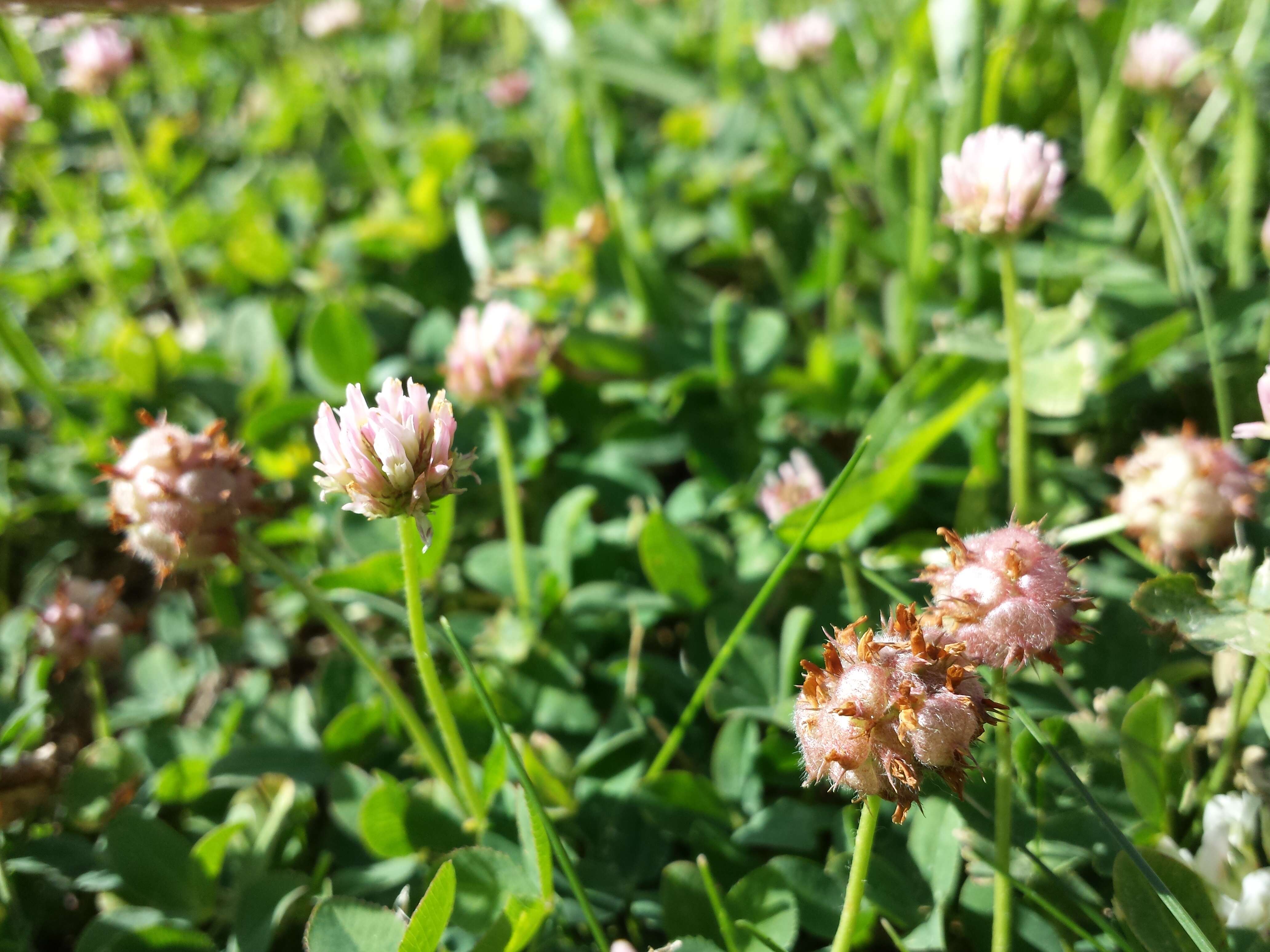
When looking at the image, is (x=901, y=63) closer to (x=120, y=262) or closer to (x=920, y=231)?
(x=920, y=231)

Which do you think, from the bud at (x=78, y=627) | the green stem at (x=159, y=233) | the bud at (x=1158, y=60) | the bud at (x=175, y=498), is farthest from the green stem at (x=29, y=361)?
the bud at (x=1158, y=60)

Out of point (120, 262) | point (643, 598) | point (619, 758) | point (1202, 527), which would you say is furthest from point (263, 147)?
point (1202, 527)

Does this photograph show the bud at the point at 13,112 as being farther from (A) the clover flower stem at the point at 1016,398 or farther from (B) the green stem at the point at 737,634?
(A) the clover flower stem at the point at 1016,398

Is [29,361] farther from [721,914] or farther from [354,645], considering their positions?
[721,914]

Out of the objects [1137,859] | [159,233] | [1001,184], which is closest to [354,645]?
[1137,859]

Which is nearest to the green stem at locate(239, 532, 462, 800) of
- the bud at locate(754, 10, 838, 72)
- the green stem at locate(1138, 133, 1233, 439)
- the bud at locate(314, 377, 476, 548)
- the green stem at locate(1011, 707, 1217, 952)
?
the bud at locate(314, 377, 476, 548)
